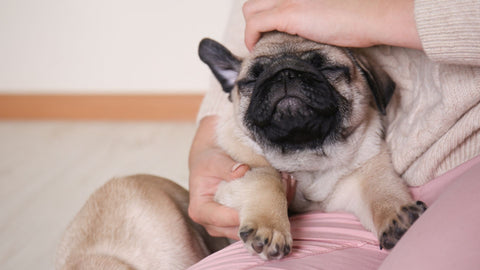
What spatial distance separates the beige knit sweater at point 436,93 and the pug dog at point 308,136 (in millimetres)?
41

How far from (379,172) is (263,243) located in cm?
40

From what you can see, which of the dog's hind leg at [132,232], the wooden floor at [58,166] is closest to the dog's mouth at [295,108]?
the dog's hind leg at [132,232]

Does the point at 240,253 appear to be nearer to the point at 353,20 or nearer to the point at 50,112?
the point at 353,20

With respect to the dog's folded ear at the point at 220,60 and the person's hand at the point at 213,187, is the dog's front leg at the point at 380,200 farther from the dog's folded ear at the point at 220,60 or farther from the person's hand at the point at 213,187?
the dog's folded ear at the point at 220,60

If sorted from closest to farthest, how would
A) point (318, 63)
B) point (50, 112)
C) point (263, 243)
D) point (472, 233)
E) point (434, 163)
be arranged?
point (472, 233) → point (263, 243) → point (434, 163) → point (318, 63) → point (50, 112)

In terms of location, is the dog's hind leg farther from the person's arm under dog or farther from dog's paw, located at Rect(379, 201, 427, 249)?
dog's paw, located at Rect(379, 201, 427, 249)

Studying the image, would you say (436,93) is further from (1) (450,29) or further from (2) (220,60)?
(2) (220,60)

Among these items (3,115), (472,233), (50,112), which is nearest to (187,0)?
(50,112)

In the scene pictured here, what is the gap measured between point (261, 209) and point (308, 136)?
234mm

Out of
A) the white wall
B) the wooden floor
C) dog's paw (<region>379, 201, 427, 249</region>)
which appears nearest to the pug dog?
dog's paw (<region>379, 201, 427, 249</region>)

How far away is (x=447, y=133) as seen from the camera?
42.6 inches

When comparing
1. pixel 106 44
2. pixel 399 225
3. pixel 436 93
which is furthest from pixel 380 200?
pixel 106 44

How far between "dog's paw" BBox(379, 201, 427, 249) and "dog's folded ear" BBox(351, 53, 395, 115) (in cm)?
29

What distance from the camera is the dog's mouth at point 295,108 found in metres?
1.16
